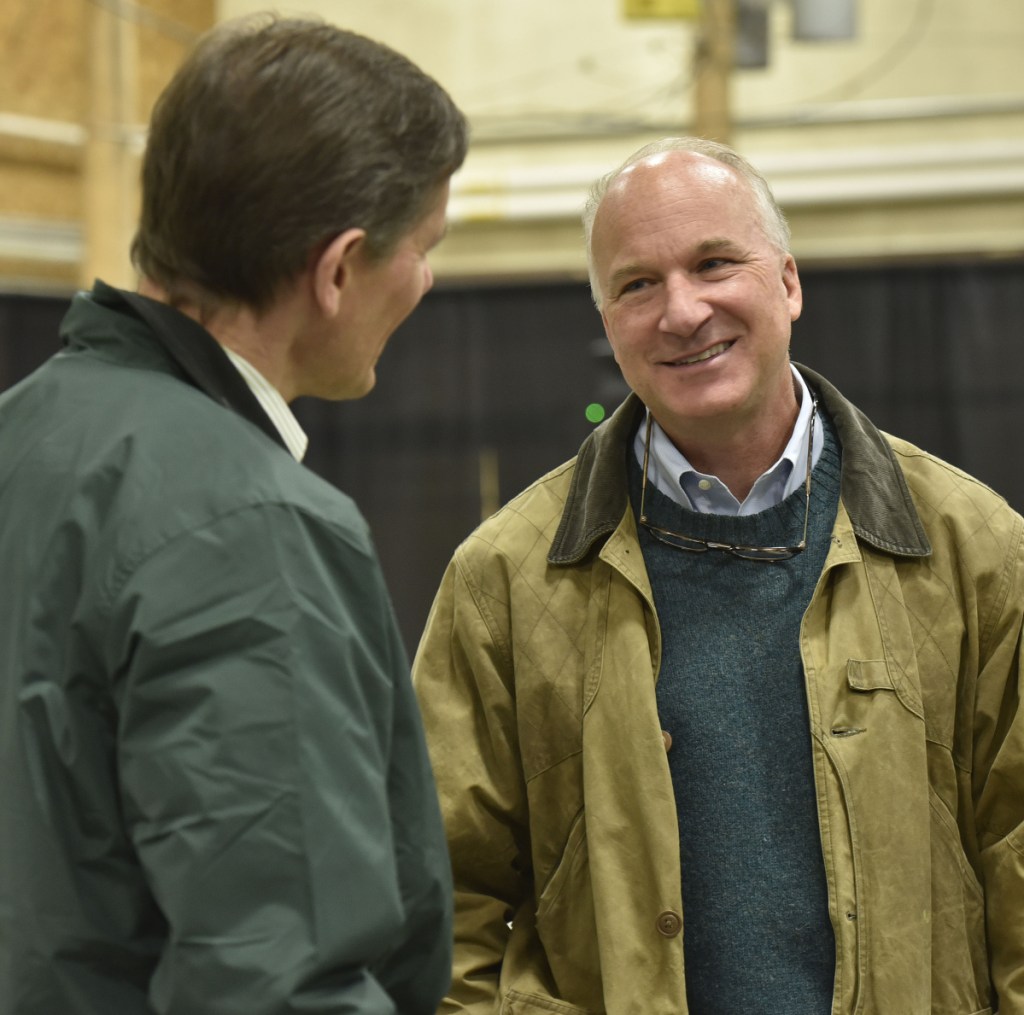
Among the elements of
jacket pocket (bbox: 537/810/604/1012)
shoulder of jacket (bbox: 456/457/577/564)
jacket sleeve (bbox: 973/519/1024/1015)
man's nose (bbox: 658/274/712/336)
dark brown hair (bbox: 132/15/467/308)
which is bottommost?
jacket pocket (bbox: 537/810/604/1012)

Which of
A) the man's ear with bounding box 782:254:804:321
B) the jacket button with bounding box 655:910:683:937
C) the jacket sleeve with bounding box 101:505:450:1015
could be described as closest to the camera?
the jacket sleeve with bounding box 101:505:450:1015

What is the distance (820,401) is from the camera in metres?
1.91

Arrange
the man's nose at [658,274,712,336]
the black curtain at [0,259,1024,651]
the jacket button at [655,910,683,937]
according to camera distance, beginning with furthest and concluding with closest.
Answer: the black curtain at [0,259,1024,651] < the man's nose at [658,274,712,336] < the jacket button at [655,910,683,937]

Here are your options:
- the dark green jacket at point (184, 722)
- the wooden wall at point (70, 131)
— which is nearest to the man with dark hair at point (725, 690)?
the dark green jacket at point (184, 722)

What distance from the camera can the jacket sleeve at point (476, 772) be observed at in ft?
5.71

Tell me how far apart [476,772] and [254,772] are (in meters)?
0.88

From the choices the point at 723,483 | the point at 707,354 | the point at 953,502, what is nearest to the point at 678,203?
the point at 707,354

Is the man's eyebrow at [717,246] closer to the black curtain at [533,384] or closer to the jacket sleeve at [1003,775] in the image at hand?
the jacket sleeve at [1003,775]

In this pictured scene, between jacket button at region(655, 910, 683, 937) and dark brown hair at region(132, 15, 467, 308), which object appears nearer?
dark brown hair at region(132, 15, 467, 308)

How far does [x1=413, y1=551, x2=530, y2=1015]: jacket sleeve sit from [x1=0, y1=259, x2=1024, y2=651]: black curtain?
16.0 ft

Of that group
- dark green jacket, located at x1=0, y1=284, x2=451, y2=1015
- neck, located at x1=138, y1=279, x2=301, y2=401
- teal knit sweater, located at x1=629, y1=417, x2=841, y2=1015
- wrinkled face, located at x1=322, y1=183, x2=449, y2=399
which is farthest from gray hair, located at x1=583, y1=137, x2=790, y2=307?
dark green jacket, located at x1=0, y1=284, x2=451, y2=1015

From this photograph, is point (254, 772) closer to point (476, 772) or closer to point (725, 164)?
point (476, 772)

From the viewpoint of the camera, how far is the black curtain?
646 centimetres

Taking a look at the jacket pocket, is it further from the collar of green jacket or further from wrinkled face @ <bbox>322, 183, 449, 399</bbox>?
wrinkled face @ <bbox>322, 183, 449, 399</bbox>
